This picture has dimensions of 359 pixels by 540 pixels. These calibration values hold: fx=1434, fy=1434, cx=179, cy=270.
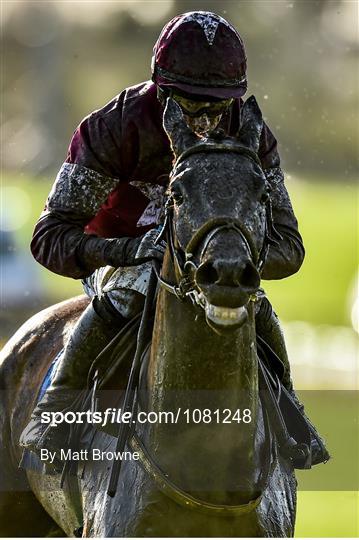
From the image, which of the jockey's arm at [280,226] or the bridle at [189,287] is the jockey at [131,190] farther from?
the bridle at [189,287]

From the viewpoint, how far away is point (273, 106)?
29484mm

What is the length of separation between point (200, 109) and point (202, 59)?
202mm

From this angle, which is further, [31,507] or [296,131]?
[296,131]

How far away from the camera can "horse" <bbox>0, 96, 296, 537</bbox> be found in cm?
483

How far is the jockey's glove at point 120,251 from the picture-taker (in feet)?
17.8

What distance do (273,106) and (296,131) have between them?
204 cm

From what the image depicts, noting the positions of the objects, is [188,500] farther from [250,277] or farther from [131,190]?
[131,190]

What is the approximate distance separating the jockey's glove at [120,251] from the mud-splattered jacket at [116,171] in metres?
0.09

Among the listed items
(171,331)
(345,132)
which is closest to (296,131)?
(345,132)

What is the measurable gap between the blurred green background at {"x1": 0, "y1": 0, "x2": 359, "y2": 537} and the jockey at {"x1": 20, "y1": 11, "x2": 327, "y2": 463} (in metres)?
16.4

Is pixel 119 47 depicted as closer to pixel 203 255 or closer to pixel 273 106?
pixel 273 106

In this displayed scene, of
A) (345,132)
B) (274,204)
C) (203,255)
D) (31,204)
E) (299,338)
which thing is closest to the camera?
(203,255)

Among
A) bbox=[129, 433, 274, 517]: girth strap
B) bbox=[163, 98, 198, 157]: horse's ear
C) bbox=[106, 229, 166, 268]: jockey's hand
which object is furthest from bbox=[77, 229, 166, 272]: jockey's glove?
bbox=[129, 433, 274, 517]: girth strap

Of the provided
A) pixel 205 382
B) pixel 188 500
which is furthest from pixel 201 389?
pixel 188 500
